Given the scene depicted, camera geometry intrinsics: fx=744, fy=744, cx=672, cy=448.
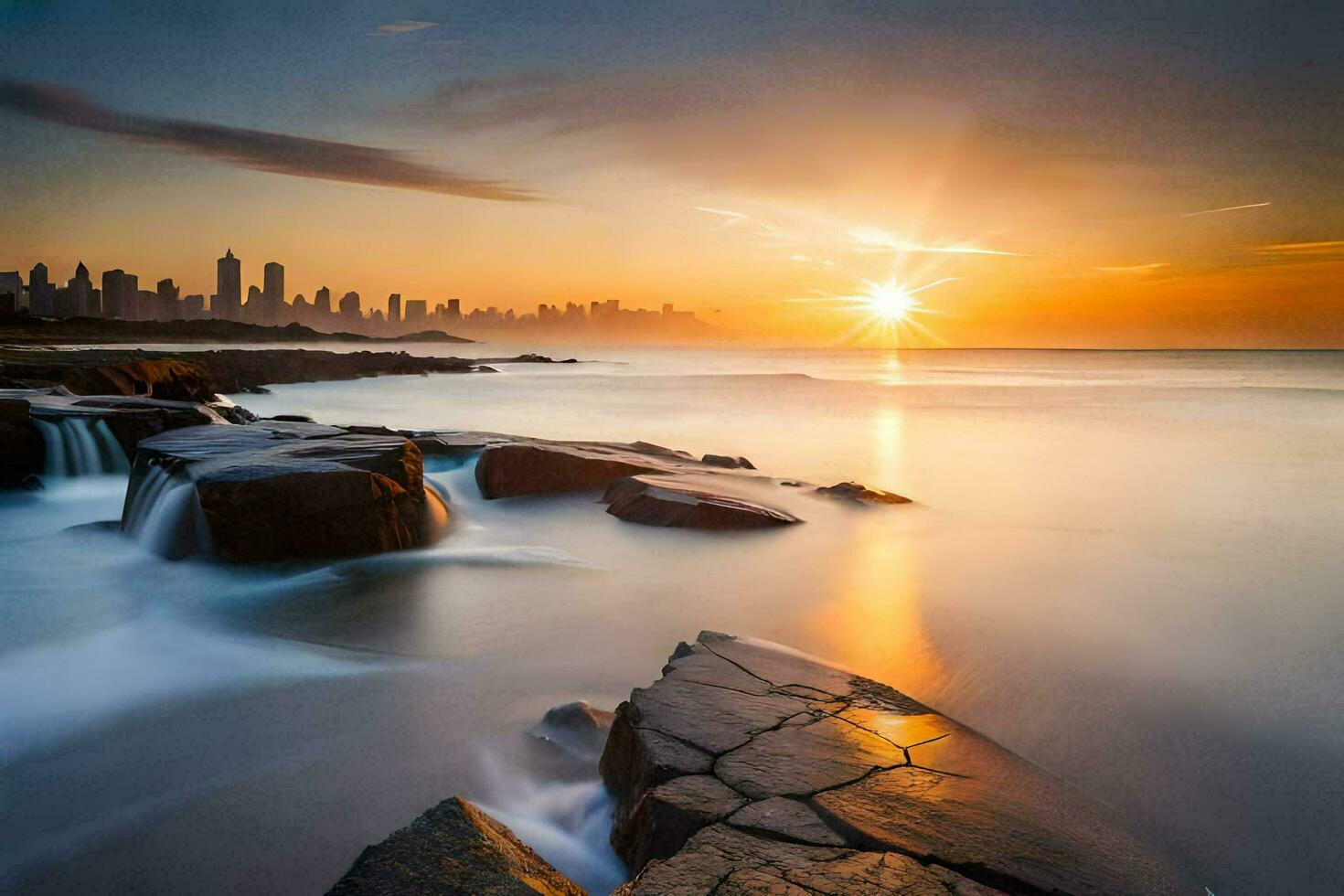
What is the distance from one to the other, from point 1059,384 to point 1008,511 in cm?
4538

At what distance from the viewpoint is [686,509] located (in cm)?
855

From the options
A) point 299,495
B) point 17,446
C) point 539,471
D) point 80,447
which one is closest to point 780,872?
point 299,495

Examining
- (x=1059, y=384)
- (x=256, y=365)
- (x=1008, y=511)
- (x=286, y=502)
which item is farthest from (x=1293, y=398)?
(x=256, y=365)

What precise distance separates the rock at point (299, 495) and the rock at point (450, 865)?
5.40 m

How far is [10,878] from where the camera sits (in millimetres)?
2895

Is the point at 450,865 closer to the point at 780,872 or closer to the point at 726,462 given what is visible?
the point at 780,872

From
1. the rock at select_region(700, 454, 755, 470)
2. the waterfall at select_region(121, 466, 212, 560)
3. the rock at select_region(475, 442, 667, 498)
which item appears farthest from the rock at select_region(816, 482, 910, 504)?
the waterfall at select_region(121, 466, 212, 560)

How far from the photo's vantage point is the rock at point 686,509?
8.48m

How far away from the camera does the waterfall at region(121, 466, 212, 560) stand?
697 cm

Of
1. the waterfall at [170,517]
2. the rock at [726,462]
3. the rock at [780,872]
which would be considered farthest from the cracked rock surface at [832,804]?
the rock at [726,462]

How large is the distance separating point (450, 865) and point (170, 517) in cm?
674

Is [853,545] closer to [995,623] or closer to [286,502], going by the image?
[995,623]

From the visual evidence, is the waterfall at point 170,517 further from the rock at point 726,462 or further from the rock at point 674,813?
the rock at point 726,462

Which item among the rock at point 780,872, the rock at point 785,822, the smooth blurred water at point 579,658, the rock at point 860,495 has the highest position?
the rock at point 780,872
